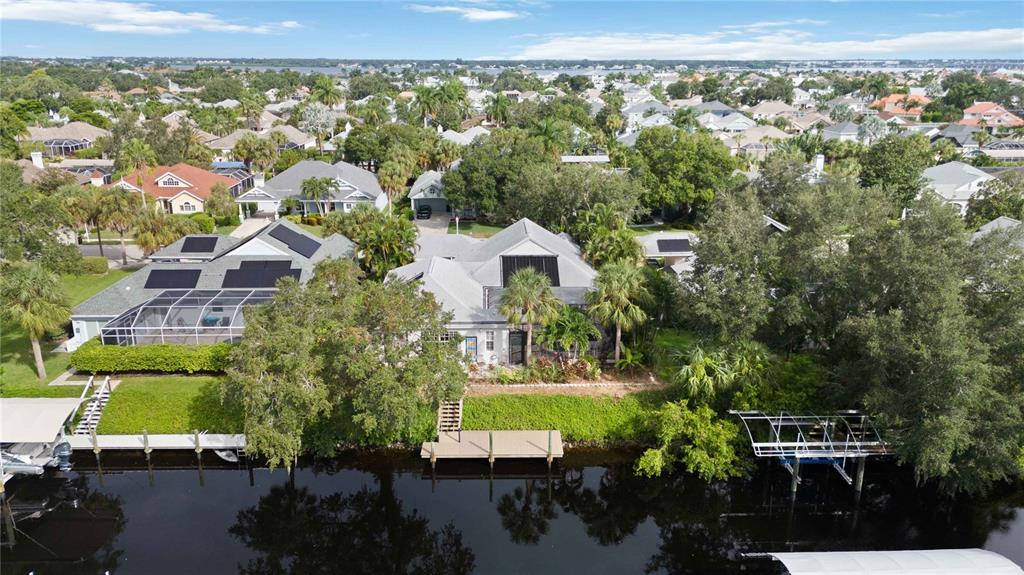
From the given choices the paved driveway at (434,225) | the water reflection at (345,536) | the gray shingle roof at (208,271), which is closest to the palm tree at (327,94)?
the paved driveway at (434,225)

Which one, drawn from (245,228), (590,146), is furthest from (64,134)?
(590,146)

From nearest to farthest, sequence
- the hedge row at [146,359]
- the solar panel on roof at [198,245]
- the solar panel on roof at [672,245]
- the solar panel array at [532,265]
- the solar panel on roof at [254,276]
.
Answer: the hedge row at [146,359] < the solar panel on roof at [254,276] < the solar panel array at [532,265] < the solar panel on roof at [198,245] < the solar panel on roof at [672,245]

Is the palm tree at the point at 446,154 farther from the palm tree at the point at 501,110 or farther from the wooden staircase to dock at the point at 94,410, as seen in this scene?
the wooden staircase to dock at the point at 94,410

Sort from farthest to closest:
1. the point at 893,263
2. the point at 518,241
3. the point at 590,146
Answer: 1. the point at 590,146
2. the point at 518,241
3. the point at 893,263

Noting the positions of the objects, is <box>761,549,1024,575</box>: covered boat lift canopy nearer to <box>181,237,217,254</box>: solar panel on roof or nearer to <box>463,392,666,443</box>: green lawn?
<box>463,392,666,443</box>: green lawn

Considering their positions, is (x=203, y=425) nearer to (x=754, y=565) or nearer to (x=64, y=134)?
(x=754, y=565)

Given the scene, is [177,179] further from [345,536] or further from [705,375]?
[705,375]
